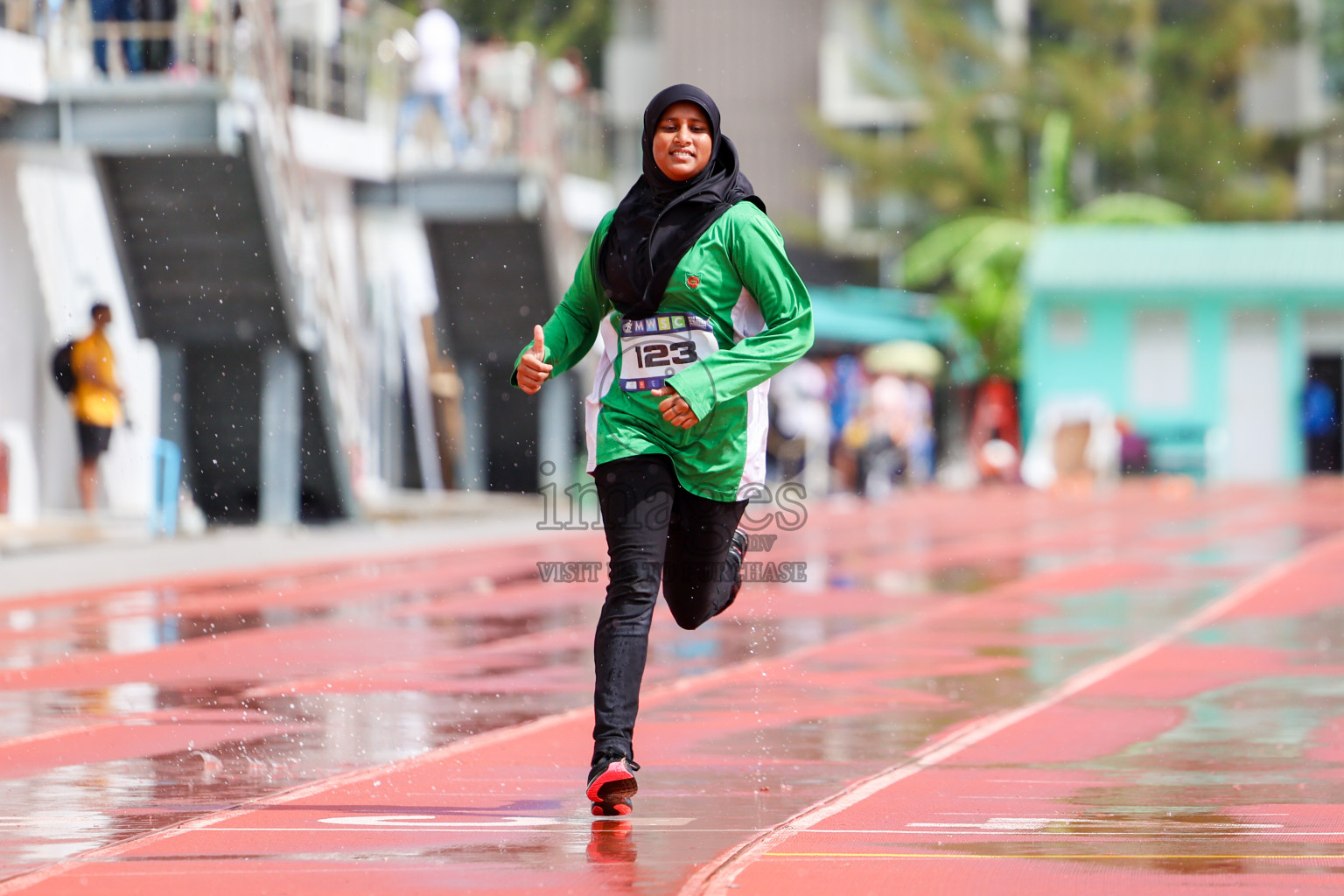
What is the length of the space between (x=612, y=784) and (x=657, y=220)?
1.46 m

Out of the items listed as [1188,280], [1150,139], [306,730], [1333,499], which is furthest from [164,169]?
[1150,139]

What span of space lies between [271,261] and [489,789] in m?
14.2

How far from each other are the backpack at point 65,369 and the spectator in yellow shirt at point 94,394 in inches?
1.7

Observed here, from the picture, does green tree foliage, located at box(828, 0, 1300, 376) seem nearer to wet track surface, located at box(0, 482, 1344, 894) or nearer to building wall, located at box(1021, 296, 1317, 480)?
building wall, located at box(1021, 296, 1317, 480)

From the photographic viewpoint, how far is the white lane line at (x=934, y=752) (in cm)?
521

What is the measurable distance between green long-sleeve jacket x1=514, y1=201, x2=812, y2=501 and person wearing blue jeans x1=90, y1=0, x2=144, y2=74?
45.4 ft

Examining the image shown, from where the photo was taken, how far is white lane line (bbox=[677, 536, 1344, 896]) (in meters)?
5.21

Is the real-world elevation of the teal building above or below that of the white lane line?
above

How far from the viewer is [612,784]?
5.92 m

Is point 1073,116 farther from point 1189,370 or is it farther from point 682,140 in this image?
point 682,140

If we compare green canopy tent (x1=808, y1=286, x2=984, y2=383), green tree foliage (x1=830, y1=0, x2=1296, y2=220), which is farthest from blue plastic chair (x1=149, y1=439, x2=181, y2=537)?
green tree foliage (x1=830, y1=0, x2=1296, y2=220)

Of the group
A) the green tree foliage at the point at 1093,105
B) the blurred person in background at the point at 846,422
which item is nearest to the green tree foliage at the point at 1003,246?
the green tree foliage at the point at 1093,105

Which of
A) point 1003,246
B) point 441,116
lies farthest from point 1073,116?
point 441,116

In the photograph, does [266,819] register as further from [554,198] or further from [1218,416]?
[1218,416]
